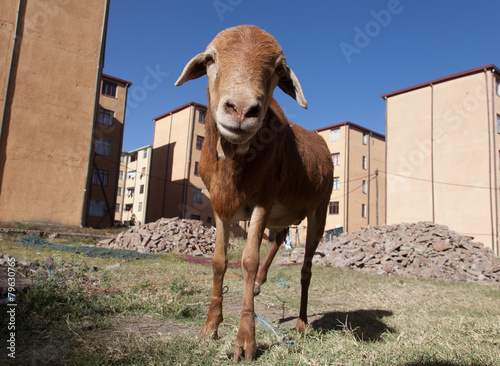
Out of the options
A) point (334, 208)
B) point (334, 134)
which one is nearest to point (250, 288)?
point (334, 208)

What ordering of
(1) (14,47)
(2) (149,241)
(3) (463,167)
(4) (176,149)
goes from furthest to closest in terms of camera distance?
(4) (176,149) < (3) (463,167) < (1) (14,47) < (2) (149,241)

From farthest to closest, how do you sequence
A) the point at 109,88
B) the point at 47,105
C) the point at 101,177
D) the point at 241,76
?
the point at 109,88
the point at 101,177
the point at 47,105
the point at 241,76

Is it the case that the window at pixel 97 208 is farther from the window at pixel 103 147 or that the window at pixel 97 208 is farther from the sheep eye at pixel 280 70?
the sheep eye at pixel 280 70

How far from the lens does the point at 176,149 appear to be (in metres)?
34.4

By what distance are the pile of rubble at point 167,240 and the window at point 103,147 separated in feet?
48.6

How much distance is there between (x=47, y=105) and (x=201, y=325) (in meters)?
17.9

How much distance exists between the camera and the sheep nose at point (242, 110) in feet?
7.68

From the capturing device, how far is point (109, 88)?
30.7 meters

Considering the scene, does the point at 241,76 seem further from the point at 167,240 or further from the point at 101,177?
the point at 101,177

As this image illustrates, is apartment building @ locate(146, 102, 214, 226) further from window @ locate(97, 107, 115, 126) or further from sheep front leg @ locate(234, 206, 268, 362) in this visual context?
sheep front leg @ locate(234, 206, 268, 362)

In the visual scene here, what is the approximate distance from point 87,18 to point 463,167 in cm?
2470

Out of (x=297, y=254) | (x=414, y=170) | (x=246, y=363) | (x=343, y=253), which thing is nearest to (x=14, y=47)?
(x=297, y=254)

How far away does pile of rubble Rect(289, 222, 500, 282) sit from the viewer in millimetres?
10867

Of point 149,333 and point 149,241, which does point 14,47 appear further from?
point 149,333
